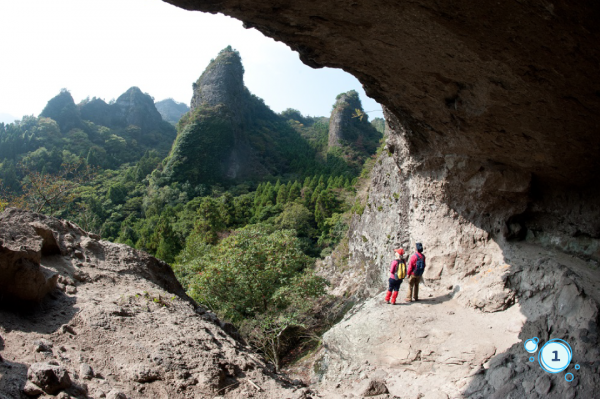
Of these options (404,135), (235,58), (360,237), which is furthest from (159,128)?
(404,135)

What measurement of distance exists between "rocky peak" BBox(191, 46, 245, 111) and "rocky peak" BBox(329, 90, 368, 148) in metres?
19.0

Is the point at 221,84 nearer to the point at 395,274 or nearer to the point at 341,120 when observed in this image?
the point at 341,120

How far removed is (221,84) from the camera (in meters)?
63.8

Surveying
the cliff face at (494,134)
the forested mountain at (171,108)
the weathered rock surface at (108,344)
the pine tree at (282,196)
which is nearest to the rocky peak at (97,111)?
the pine tree at (282,196)

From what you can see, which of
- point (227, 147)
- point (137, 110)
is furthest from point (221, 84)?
point (137, 110)

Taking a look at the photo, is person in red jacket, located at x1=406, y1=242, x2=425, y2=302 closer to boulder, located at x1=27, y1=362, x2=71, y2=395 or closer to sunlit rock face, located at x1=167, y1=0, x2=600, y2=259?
sunlit rock face, located at x1=167, y1=0, x2=600, y2=259

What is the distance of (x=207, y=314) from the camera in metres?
7.07

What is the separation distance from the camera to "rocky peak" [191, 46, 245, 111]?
6353 centimetres

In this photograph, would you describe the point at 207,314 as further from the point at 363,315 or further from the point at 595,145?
the point at 595,145

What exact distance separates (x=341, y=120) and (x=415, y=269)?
6163cm

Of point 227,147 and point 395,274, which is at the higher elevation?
point 227,147

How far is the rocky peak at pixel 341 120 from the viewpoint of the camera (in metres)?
66.8

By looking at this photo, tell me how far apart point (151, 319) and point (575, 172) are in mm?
8026

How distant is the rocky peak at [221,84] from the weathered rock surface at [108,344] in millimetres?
60706
